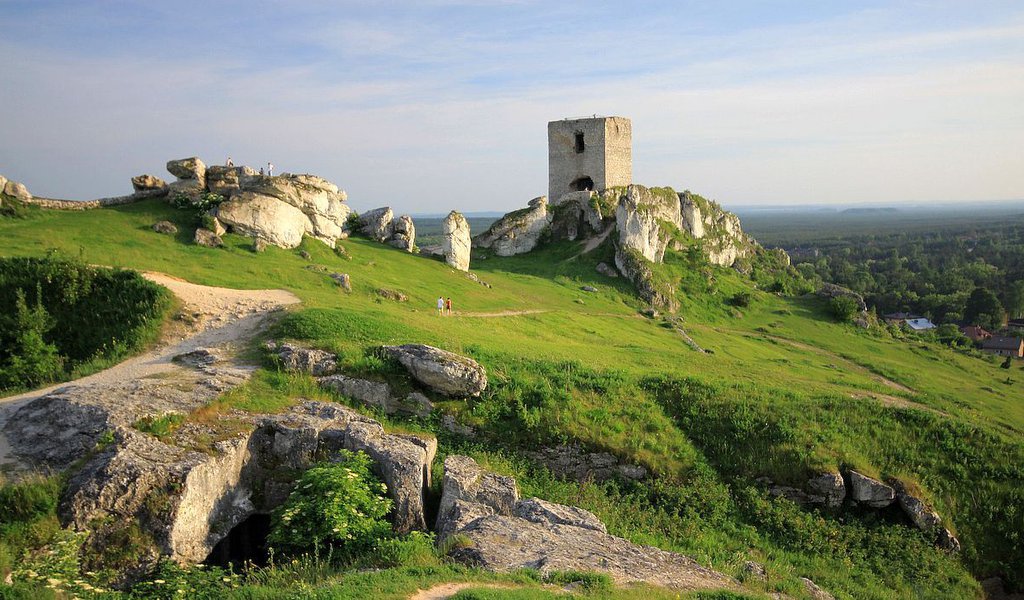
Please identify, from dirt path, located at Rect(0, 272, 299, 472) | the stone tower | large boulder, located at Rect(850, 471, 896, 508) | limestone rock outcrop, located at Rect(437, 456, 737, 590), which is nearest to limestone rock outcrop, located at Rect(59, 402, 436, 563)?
A: limestone rock outcrop, located at Rect(437, 456, 737, 590)

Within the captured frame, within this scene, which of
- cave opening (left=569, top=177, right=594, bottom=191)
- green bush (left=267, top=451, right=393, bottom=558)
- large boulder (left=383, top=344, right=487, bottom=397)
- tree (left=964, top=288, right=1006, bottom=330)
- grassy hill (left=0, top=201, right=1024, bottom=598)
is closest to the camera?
green bush (left=267, top=451, right=393, bottom=558)

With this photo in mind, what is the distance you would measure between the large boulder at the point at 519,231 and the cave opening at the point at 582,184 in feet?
17.0

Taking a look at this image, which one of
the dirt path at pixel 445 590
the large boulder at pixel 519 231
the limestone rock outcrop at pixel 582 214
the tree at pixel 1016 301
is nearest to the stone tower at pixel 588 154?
the limestone rock outcrop at pixel 582 214

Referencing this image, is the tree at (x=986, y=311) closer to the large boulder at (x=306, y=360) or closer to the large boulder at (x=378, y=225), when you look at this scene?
the large boulder at (x=378, y=225)

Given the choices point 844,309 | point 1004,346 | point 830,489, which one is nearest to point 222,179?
point 830,489

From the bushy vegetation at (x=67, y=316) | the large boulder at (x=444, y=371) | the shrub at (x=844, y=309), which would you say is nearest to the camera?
the large boulder at (x=444, y=371)

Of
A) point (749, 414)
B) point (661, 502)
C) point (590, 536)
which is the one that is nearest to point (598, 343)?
point (749, 414)

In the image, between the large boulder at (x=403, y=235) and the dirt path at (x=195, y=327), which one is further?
the large boulder at (x=403, y=235)

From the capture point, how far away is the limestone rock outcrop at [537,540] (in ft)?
36.5

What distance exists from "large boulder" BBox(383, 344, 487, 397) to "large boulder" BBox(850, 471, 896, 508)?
10719 mm

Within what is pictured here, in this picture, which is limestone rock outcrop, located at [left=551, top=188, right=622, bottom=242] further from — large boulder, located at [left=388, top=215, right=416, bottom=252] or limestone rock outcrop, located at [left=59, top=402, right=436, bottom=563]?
limestone rock outcrop, located at [left=59, top=402, right=436, bottom=563]

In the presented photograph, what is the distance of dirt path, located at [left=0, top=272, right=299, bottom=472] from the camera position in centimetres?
1681

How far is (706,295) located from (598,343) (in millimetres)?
22668

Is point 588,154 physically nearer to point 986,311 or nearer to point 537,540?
point 537,540
